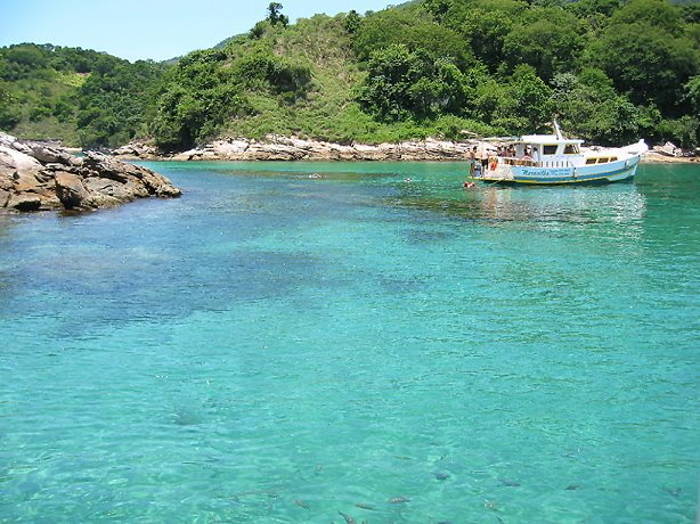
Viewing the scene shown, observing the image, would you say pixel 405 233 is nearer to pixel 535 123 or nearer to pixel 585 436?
pixel 585 436

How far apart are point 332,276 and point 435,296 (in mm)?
3307

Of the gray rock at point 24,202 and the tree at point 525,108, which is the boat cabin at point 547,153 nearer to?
the gray rock at point 24,202

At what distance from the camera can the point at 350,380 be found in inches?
433

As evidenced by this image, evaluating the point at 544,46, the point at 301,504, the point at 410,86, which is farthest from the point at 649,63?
the point at 301,504

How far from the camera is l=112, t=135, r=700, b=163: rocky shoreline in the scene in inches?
3201

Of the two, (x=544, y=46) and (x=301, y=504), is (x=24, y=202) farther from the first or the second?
(x=544, y=46)

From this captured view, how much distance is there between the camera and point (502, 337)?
42.7ft

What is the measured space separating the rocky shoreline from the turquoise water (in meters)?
58.8

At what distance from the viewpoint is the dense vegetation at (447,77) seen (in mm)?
84438

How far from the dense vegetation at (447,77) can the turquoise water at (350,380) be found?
6451cm

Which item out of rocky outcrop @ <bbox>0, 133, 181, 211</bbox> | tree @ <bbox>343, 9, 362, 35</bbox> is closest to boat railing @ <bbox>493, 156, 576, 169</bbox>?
rocky outcrop @ <bbox>0, 133, 181, 211</bbox>

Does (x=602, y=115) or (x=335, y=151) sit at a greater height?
(x=602, y=115)

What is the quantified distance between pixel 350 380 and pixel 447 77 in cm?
8166

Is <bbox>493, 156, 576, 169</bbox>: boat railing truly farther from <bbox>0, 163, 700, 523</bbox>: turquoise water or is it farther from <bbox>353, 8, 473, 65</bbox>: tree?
<bbox>353, 8, 473, 65</bbox>: tree
